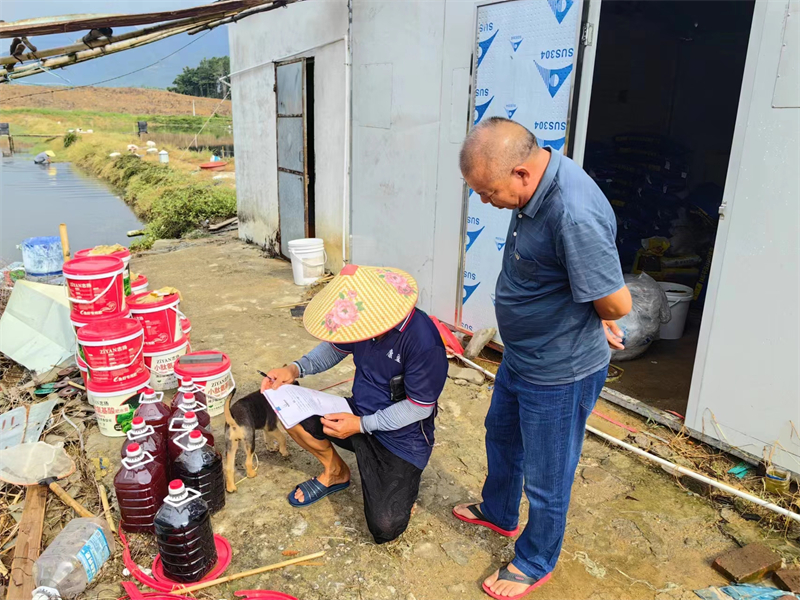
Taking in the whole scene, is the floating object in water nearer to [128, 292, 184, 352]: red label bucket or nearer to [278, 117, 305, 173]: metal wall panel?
[278, 117, 305, 173]: metal wall panel

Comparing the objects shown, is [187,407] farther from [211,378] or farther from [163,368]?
[163,368]

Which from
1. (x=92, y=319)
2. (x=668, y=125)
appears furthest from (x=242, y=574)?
(x=668, y=125)

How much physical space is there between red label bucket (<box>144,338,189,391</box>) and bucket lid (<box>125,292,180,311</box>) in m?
0.32

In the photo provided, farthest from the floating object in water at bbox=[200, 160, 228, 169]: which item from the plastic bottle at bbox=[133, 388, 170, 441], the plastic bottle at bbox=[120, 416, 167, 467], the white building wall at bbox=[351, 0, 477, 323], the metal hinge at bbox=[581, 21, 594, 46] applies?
the plastic bottle at bbox=[120, 416, 167, 467]

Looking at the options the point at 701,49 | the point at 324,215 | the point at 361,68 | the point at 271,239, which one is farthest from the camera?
the point at 271,239

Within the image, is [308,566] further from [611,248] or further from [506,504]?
[611,248]

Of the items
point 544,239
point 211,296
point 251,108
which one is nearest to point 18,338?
point 211,296

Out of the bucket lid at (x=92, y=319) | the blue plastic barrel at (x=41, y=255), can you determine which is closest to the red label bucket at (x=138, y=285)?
the bucket lid at (x=92, y=319)

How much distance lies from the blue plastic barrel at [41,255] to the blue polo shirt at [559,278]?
489cm

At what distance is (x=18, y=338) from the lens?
4406mm

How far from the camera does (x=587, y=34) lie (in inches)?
139

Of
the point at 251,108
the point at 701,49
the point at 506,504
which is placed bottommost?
the point at 506,504

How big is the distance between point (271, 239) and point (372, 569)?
698cm

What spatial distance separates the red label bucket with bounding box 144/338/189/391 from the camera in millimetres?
4047
